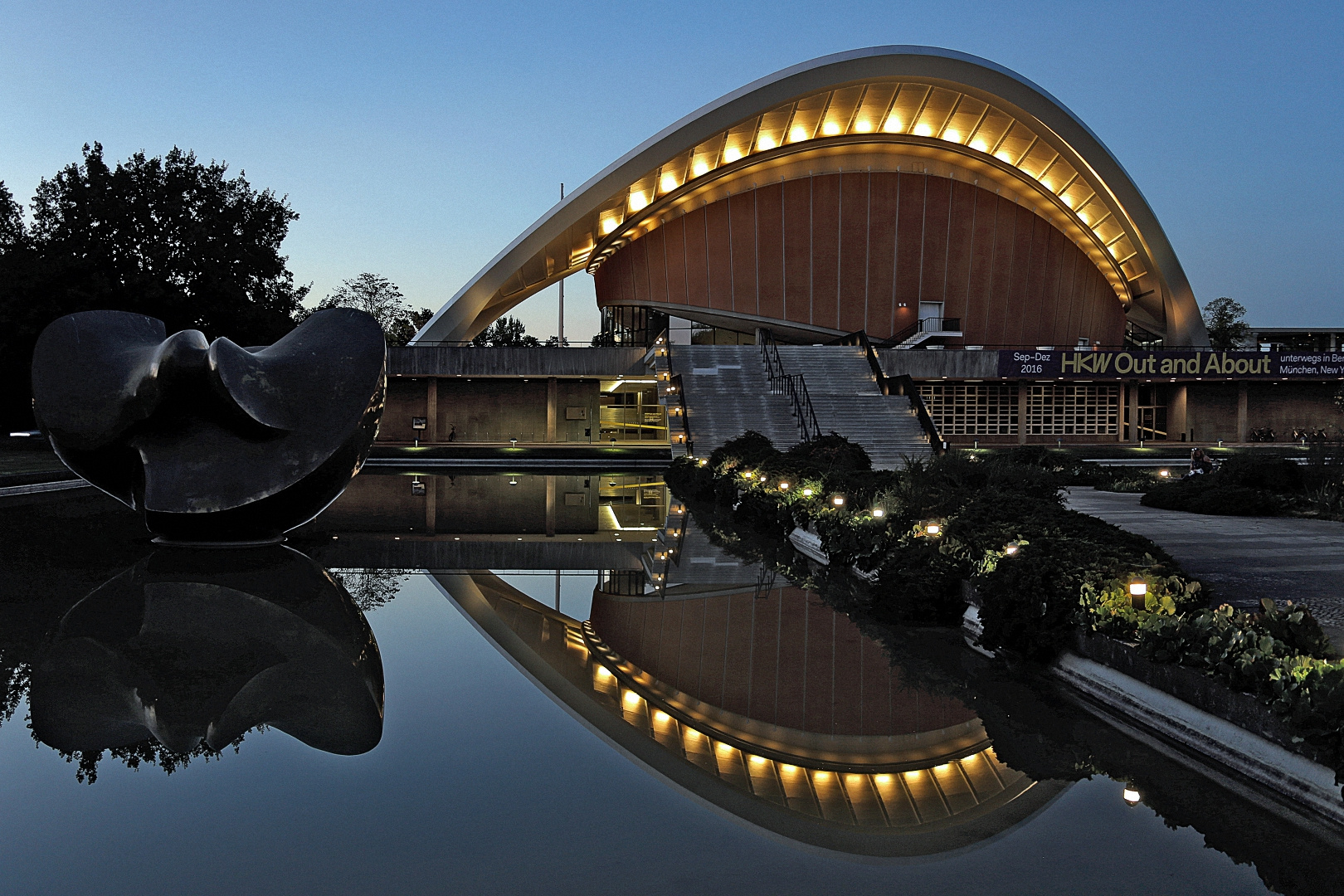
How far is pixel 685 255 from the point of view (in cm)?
4438

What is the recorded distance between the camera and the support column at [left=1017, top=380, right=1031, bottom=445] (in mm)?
35344

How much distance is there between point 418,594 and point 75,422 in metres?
4.78

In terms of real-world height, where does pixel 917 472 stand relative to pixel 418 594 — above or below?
above

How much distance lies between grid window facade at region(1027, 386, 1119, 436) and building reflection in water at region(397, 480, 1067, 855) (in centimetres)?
2935

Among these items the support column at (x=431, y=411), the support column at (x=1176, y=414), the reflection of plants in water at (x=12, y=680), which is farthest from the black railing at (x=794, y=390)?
the reflection of plants in water at (x=12, y=680)

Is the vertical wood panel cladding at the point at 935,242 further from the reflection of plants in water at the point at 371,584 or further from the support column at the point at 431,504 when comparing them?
the reflection of plants in water at the point at 371,584

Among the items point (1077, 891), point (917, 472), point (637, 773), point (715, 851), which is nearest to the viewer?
point (1077, 891)

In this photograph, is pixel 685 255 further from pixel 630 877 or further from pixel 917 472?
pixel 630 877

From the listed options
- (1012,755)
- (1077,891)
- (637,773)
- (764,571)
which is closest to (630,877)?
(637,773)

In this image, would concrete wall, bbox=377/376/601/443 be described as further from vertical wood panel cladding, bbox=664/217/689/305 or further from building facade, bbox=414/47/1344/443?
vertical wood panel cladding, bbox=664/217/689/305

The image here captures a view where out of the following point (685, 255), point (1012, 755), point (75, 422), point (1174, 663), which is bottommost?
point (1012, 755)

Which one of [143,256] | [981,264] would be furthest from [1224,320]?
[143,256]

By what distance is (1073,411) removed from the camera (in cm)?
3653

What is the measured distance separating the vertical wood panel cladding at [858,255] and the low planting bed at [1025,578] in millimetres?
28478
